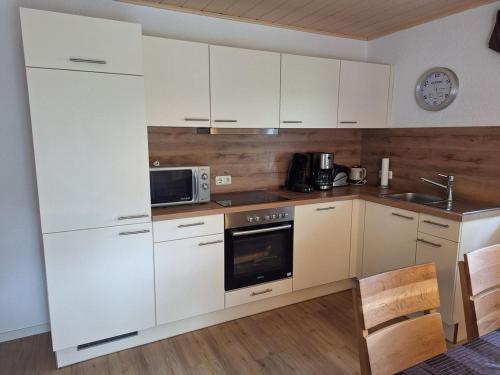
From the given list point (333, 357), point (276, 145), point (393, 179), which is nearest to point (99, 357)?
point (333, 357)

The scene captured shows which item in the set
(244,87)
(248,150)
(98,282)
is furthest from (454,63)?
(98,282)

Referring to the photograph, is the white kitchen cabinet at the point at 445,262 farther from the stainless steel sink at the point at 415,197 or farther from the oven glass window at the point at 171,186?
the oven glass window at the point at 171,186

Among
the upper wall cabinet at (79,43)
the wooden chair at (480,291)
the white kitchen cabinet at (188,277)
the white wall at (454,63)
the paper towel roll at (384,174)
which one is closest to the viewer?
the wooden chair at (480,291)

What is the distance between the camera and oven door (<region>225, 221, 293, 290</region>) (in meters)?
2.46

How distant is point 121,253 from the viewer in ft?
6.91

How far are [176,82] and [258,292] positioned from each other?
1589 mm

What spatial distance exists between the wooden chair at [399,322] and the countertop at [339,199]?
3.79 feet

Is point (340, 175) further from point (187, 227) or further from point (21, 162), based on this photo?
point (21, 162)

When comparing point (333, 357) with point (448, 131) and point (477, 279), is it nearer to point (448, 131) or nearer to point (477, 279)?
point (477, 279)

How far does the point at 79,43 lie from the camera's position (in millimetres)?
1848

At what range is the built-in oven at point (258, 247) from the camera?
244 centimetres

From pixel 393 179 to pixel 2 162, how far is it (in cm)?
304

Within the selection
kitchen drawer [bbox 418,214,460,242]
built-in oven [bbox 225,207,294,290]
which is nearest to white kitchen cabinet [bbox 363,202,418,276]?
kitchen drawer [bbox 418,214,460,242]

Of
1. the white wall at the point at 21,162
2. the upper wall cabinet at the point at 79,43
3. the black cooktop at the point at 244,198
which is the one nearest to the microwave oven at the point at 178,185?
the black cooktop at the point at 244,198
